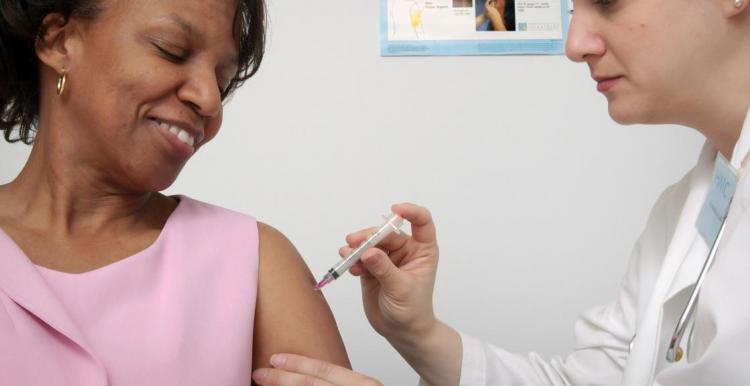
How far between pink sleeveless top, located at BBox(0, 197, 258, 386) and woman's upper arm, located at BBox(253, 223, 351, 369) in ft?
0.09

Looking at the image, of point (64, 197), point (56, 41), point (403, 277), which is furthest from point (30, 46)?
point (403, 277)

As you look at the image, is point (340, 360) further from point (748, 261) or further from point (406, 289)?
point (748, 261)

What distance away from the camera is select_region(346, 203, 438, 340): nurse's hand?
3.38ft

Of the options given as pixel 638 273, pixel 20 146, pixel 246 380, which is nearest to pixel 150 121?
pixel 246 380

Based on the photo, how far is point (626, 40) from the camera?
3.18 feet

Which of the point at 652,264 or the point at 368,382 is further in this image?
the point at 652,264

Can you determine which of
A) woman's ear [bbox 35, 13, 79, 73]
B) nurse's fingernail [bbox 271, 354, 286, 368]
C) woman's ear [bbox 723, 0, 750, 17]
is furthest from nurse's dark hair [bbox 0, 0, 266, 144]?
woman's ear [bbox 723, 0, 750, 17]

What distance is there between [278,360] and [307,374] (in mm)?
57

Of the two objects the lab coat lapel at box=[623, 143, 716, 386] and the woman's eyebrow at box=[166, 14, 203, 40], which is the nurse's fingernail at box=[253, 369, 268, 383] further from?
the lab coat lapel at box=[623, 143, 716, 386]

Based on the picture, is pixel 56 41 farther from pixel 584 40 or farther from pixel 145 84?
pixel 584 40

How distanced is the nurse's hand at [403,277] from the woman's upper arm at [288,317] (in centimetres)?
11

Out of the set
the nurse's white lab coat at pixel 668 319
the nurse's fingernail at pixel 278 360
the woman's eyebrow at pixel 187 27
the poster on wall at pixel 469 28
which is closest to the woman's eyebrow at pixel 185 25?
the woman's eyebrow at pixel 187 27

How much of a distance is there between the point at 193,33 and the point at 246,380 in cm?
51

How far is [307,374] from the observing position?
844 mm
